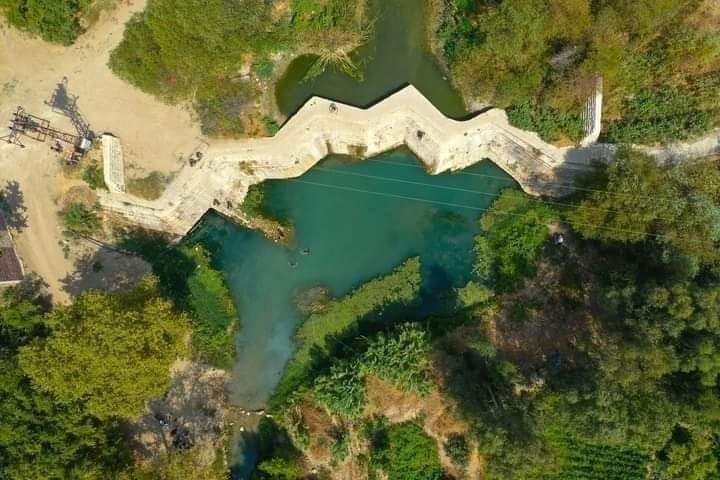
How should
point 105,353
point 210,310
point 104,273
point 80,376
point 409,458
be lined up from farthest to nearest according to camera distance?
point 210,310 → point 104,273 → point 409,458 → point 80,376 → point 105,353

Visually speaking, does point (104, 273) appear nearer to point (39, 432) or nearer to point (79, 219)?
point (79, 219)

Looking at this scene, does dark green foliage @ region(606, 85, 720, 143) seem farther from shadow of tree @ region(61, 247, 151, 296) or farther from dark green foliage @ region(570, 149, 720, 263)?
shadow of tree @ region(61, 247, 151, 296)

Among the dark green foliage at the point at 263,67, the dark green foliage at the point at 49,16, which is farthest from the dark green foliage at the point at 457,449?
the dark green foliage at the point at 49,16

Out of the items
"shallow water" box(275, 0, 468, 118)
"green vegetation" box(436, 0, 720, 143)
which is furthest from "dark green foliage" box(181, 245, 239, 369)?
"green vegetation" box(436, 0, 720, 143)

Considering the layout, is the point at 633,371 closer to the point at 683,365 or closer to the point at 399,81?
the point at 683,365

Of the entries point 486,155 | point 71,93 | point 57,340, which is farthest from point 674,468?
point 71,93

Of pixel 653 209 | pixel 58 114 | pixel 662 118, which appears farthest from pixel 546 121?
pixel 58 114
